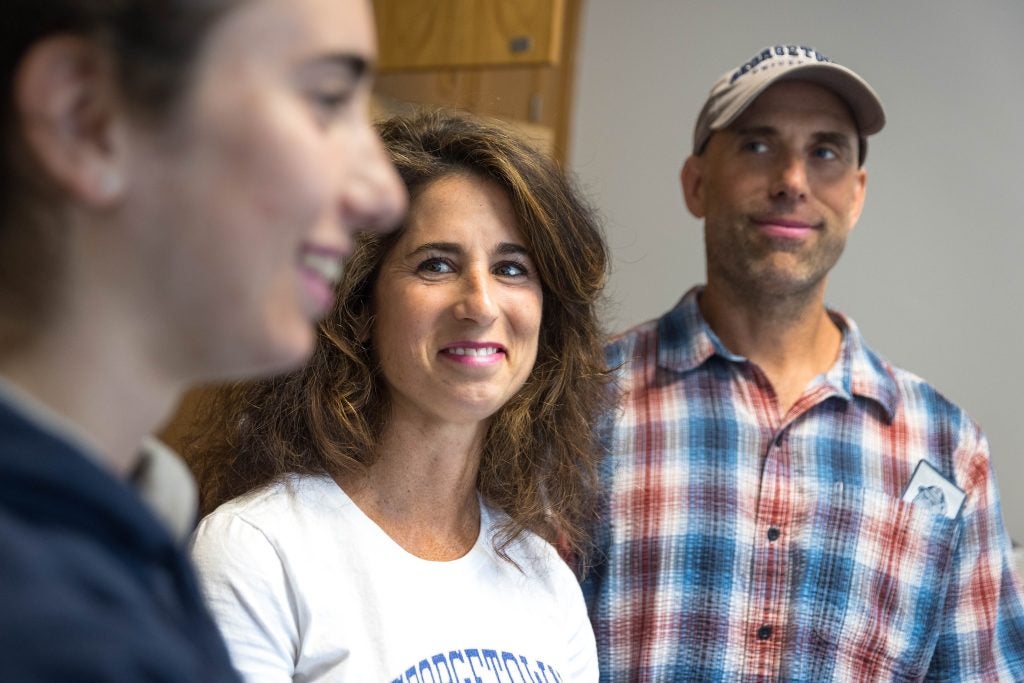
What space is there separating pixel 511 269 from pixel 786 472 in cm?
60

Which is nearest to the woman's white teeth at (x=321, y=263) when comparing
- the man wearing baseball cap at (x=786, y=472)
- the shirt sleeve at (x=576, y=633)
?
the shirt sleeve at (x=576, y=633)

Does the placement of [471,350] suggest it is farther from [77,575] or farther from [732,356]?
[77,575]

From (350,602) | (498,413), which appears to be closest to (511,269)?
(498,413)

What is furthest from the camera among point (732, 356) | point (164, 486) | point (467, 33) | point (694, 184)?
point (467, 33)

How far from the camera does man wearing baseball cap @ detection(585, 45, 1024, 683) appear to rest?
1.67 meters

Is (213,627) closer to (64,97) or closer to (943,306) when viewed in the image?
(64,97)

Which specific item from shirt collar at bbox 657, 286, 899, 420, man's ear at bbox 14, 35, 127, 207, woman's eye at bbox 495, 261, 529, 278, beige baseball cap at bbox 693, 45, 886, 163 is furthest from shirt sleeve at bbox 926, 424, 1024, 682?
man's ear at bbox 14, 35, 127, 207

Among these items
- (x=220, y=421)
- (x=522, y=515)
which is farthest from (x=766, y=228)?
(x=220, y=421)

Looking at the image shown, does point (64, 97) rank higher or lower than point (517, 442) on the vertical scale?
higher

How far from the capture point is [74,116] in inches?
19.6

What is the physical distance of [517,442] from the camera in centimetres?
152

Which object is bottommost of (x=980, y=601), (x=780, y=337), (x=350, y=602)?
(x=980, y=601)

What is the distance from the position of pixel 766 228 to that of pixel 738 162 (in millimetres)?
130

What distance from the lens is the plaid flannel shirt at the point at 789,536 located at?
166 centimetres
